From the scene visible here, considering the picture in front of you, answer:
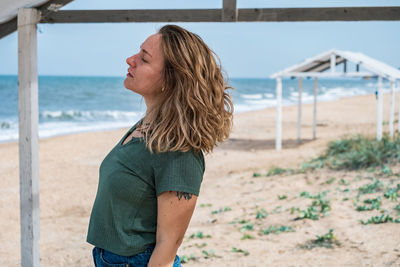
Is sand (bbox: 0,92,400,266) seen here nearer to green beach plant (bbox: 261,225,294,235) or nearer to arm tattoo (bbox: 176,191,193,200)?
green beach plant (bbox: 261,225,294,235)

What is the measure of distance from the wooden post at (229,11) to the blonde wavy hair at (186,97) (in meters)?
1.63

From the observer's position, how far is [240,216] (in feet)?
19.8

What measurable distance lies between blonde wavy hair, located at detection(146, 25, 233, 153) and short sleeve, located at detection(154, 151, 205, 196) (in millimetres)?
26

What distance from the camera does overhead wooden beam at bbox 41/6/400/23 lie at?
9.84 ft

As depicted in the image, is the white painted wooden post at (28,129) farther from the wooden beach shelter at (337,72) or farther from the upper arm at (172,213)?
the wooden beach shelter at (337,72)

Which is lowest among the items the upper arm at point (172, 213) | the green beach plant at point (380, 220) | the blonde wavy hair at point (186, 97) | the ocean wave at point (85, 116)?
the ocean wave at point (85, 116)

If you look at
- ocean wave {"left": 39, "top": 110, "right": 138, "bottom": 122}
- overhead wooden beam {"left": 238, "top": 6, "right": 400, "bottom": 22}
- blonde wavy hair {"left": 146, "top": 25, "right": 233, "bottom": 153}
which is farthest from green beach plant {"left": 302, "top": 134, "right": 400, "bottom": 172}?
ocean wave {"left": 39, "top": 110, "right": 138, "bottom": 122}

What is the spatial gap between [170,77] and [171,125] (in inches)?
6.4

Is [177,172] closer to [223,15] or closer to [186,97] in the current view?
[186,97]

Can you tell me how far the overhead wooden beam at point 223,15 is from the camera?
3.00 metres

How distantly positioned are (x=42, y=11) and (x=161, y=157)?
2165mm

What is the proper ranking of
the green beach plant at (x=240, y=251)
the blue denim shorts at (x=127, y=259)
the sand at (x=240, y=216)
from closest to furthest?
the blue denim shorts at (x=127, y=259), the sand at (x=240, y=216), the green beach plant at (x=240, y=251)

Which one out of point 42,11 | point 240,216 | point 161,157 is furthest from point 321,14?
point 240,216

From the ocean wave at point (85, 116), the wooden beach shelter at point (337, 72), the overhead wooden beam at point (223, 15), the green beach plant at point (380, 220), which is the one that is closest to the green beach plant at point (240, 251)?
the green beach plant at point (380, 220)
